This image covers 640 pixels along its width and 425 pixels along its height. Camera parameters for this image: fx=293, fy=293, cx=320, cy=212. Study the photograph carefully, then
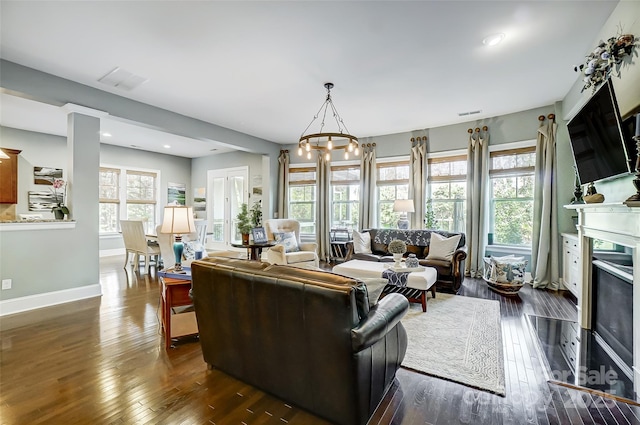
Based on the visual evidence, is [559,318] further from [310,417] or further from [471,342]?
[310,417]

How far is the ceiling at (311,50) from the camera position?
252 centimetres

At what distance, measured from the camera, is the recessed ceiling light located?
2854mm

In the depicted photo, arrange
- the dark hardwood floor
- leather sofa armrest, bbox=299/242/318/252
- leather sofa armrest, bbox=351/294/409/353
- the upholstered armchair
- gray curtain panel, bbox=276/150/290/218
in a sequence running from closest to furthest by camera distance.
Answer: leather sofa armrest, bbox=351/294/409/353
the dark hardwood floor
the upholstered armchair
leather sofa armrest, bbox=299/242/318/252
gray curtain panel, bbox=276/150/290/218

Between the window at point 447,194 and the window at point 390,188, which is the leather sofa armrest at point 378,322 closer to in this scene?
the window at point 447,194

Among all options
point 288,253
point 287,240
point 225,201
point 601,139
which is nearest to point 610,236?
point 601,139

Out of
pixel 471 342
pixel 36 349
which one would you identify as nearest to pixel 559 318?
pixel 471 342

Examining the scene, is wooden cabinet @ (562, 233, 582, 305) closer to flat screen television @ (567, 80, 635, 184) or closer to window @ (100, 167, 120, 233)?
flat screen television @ (567, 80, 635, 184)

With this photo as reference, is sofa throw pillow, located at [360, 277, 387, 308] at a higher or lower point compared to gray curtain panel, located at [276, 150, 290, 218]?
lower

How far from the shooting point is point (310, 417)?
5.81 ft

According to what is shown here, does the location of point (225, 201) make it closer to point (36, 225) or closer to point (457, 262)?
point (36, 225)

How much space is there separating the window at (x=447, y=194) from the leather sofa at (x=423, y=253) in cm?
79

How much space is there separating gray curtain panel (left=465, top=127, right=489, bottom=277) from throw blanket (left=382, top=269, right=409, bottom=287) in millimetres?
2440

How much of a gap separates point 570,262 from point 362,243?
3091 millimetres

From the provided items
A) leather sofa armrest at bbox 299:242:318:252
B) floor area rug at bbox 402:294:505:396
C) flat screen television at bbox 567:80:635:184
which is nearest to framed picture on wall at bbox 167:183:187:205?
leather sofa armrest at bbox 299:242:318:252
